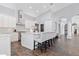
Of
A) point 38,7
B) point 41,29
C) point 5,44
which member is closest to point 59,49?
point 41,29

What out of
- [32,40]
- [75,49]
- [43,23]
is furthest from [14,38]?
[75,49]

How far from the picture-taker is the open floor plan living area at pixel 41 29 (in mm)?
2465

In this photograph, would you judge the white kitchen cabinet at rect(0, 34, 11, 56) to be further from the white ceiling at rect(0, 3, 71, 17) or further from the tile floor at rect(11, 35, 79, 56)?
the white ceiling at rect(0, 3, 71, 17)

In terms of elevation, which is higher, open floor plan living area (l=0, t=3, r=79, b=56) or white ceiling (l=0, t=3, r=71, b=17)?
white ceiling (l=0, t=3, r=71, b=17)

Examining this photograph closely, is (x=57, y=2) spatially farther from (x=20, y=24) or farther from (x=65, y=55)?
(x=65, y=55)

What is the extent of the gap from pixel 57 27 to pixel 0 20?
51.0 inches

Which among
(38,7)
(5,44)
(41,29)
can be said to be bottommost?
(5,44)

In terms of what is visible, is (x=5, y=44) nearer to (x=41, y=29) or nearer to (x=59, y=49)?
(x=41, y=29)

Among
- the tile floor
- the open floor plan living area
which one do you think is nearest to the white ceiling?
the open floor plan living area

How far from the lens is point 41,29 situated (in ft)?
8.39

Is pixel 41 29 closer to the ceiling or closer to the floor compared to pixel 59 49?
closer to the ceiling

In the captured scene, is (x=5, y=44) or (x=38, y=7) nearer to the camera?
(x=5, y=44)

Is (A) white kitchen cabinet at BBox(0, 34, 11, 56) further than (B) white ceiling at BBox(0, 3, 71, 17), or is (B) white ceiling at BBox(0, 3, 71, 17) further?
(B) white ceiling at BBox(0, 3, 71, 17)

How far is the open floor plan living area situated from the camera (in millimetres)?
2465
